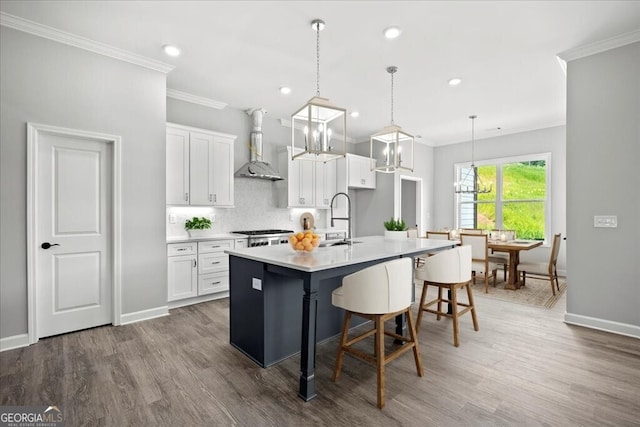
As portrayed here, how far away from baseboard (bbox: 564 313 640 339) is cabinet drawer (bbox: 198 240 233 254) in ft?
13.8

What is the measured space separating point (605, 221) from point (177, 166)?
16.6 ft

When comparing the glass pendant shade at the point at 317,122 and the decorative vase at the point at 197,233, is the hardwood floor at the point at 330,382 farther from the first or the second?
the glass pendant shade at the point at 317,122

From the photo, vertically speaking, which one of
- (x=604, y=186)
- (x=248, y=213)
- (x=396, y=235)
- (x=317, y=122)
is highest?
(x=317, y=122)

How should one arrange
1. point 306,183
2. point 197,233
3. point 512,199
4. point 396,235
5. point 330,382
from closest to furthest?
point 330,382
point 396,235
point 197,233
point 306,183
point 512,199

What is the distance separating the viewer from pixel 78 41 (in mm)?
3107

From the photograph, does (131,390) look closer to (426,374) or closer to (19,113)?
(426,374)

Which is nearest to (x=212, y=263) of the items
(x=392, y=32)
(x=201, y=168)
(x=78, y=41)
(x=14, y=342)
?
(x=201, y=168)

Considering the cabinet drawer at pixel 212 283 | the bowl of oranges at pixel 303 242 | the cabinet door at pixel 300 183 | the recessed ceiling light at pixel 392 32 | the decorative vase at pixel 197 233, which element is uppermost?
the recessed ceiling light at pixel 392 32

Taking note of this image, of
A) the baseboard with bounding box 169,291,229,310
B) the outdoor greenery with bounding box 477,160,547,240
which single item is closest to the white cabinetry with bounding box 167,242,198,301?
the baseboard with bounding box 169,291,229,310

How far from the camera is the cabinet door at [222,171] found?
182 inches

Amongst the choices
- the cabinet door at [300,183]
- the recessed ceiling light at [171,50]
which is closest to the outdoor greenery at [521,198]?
the cabinet door at [300,183]

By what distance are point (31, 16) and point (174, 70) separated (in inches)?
51.7

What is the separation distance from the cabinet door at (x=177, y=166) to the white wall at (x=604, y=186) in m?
4.70

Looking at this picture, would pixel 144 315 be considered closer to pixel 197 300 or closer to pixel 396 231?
pixel 197 300
